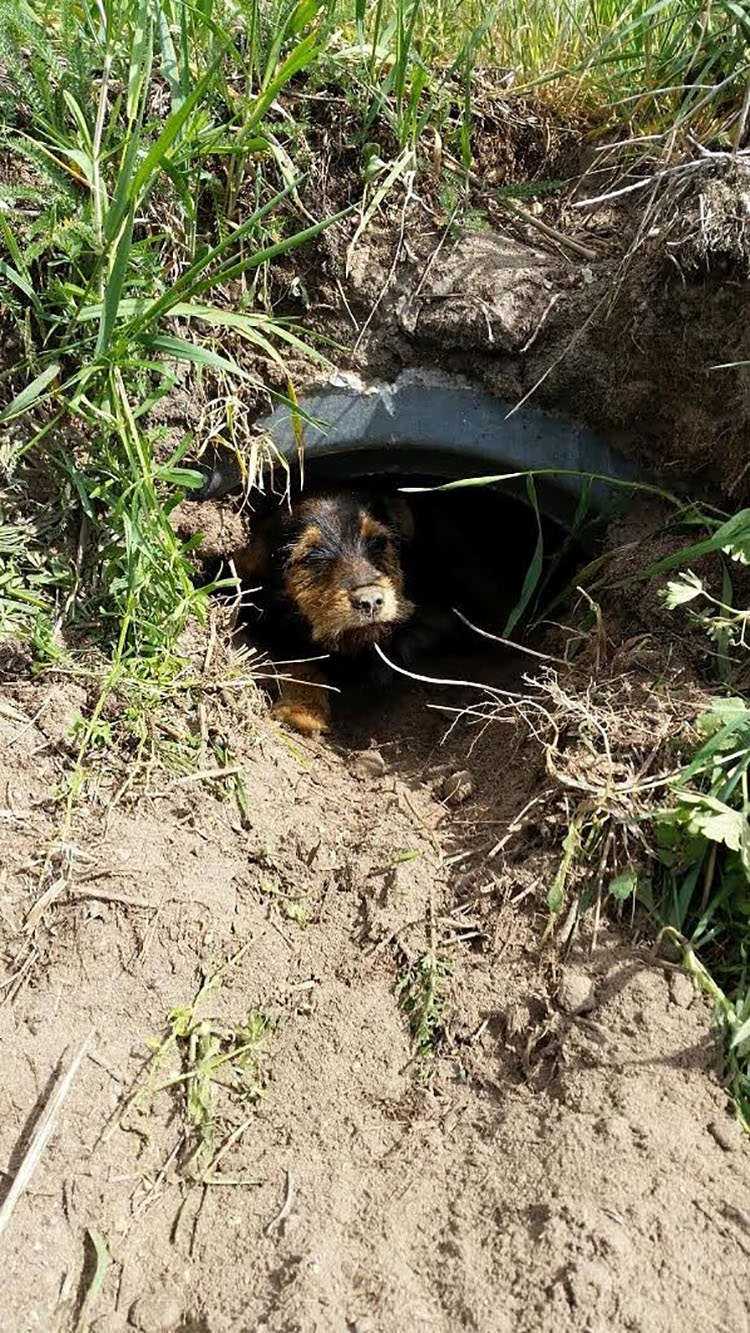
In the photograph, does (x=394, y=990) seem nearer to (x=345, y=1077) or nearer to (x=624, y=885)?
(x=345, y=1077)

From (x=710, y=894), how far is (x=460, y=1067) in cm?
71

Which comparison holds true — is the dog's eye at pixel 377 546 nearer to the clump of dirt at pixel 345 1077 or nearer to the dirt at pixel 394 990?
the dirt at pixel 394 990

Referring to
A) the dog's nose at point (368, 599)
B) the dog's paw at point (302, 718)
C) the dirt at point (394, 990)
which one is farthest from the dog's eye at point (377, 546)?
the dirt at point (394, 990)

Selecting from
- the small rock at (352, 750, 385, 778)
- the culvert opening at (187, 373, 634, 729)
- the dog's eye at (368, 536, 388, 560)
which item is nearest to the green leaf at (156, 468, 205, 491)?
the culvert opening at (187, 373, 634, 729)

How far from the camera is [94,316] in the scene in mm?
2861

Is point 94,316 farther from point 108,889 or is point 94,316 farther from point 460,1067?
point 460,1067

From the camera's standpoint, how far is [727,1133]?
2.15 m

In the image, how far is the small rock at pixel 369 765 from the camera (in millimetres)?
3432

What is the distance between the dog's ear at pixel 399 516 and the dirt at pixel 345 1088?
6.65 feet

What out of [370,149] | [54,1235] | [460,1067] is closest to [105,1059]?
[54,1235]

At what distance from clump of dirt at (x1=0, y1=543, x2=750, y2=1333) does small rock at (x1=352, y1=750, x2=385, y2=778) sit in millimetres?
353

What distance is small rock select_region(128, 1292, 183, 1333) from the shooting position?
203cm

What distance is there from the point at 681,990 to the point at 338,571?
2.49 metres

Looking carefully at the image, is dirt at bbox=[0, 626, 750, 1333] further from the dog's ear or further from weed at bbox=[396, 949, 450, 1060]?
the dog's ear
